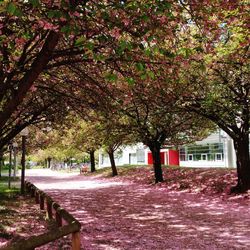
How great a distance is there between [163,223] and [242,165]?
24.0 feet

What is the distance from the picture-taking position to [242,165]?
17.1 metres

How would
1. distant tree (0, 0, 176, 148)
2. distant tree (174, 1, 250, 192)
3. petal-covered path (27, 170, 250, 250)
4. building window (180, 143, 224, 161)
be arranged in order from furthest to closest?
building window (180, 143, 224, 161) → distant tree (174, 1, 250, 192) → petal-covered path (27, 170, 250, 250) → distant tree (0, 0, 176, 148)

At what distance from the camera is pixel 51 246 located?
26.0ft

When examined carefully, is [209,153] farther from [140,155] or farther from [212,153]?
[140,155]

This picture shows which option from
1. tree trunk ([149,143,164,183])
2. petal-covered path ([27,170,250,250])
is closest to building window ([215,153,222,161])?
tree trunk ([149,143,164,183])

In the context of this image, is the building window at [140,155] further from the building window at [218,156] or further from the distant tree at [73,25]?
the distant tree at [73,25]

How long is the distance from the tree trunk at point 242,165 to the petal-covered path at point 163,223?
1356 millimetres

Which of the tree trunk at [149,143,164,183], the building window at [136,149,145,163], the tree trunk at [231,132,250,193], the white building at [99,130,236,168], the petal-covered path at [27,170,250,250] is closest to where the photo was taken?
the petal-covered path at [27,170,250,250]

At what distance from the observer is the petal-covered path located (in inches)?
337

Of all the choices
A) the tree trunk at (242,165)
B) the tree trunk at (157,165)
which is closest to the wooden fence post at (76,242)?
the tree trunk at (242,165)

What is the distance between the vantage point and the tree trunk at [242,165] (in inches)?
657

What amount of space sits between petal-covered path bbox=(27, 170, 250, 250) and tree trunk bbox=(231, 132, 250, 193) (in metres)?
1.36

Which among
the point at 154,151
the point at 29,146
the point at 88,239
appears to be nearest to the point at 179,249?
the point at 88,239

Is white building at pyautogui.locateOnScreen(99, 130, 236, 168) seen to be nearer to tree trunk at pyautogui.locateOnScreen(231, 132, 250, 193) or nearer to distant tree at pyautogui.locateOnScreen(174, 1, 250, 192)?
tree trunk at pyautogui.locateOnScreen(231, 132, 250, 193)
